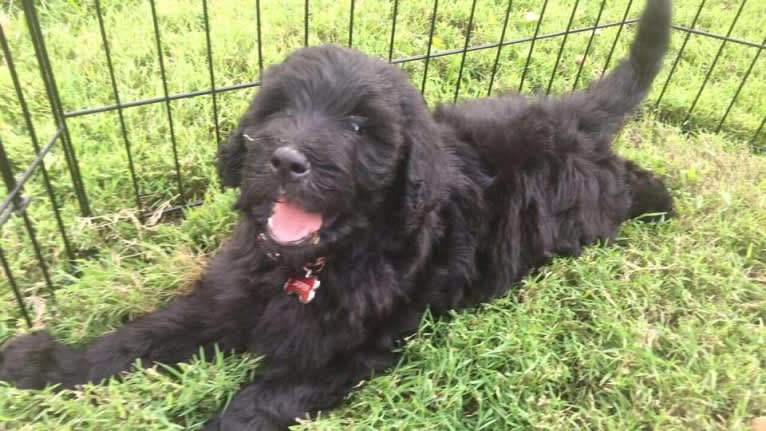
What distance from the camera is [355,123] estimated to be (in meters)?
1.72

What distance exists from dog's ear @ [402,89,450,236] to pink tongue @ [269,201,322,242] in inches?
11.6

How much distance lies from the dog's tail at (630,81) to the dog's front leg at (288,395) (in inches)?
56.5

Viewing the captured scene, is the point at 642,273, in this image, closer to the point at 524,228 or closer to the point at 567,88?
the point at 524,228

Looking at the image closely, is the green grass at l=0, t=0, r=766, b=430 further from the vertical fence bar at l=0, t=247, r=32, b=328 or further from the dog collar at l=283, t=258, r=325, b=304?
the dog collar at l=283, t=258, r=325, b=304

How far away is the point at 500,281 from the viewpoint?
235cm

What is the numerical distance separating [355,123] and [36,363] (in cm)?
130

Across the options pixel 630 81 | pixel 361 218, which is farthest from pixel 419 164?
pixel 630 81

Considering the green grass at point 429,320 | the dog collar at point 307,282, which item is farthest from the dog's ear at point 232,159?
the green grass at point 429,320

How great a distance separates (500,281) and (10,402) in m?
1.67

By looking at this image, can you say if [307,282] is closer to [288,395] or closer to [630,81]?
[288,395]

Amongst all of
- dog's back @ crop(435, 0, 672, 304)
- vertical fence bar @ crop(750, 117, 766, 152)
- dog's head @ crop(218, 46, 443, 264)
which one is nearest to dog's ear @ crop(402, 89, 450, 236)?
dog's head @ crop(218, 46, 443, 264)

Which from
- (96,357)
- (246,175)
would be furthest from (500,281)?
(96,357)

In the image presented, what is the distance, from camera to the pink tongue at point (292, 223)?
176 centimetres

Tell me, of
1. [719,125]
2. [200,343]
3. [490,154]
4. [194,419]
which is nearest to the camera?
[194,419]
